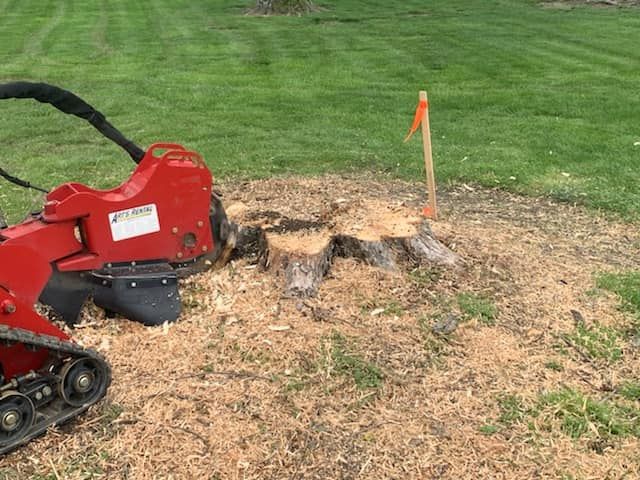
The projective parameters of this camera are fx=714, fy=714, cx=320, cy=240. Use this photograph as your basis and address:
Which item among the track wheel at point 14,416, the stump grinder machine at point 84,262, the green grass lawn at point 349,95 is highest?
the stump grinder machine at point 84,262

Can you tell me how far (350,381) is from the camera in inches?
153

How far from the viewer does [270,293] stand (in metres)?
4.64

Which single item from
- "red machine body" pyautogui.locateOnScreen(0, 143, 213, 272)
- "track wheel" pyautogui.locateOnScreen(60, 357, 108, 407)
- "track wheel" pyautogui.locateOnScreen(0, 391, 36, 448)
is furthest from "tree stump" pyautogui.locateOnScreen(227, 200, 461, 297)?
"track wheel" pyautogui.locateOnScreen(0, 391, 36, 448)

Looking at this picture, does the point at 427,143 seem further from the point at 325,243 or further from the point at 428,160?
the point at 325,243

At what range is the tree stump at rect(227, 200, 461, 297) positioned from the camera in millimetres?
4684

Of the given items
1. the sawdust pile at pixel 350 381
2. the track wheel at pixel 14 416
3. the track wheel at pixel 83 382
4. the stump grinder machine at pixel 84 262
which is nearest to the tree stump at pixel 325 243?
the sawdust pile at pixel 350 381

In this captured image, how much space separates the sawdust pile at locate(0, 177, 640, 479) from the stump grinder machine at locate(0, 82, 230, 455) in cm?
18

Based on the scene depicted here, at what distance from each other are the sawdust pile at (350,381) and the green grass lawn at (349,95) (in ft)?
8.65

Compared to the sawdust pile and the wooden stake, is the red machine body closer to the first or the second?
the sawdust pile

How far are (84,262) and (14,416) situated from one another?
3.15 ft

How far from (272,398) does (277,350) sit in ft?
1.33

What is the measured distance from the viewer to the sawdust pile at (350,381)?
334 centimetres

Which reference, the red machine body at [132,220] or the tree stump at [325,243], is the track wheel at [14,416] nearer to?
the red machine body at [132,220]

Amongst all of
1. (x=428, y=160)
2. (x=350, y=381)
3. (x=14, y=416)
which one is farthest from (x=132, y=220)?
(x=428, y=160)
